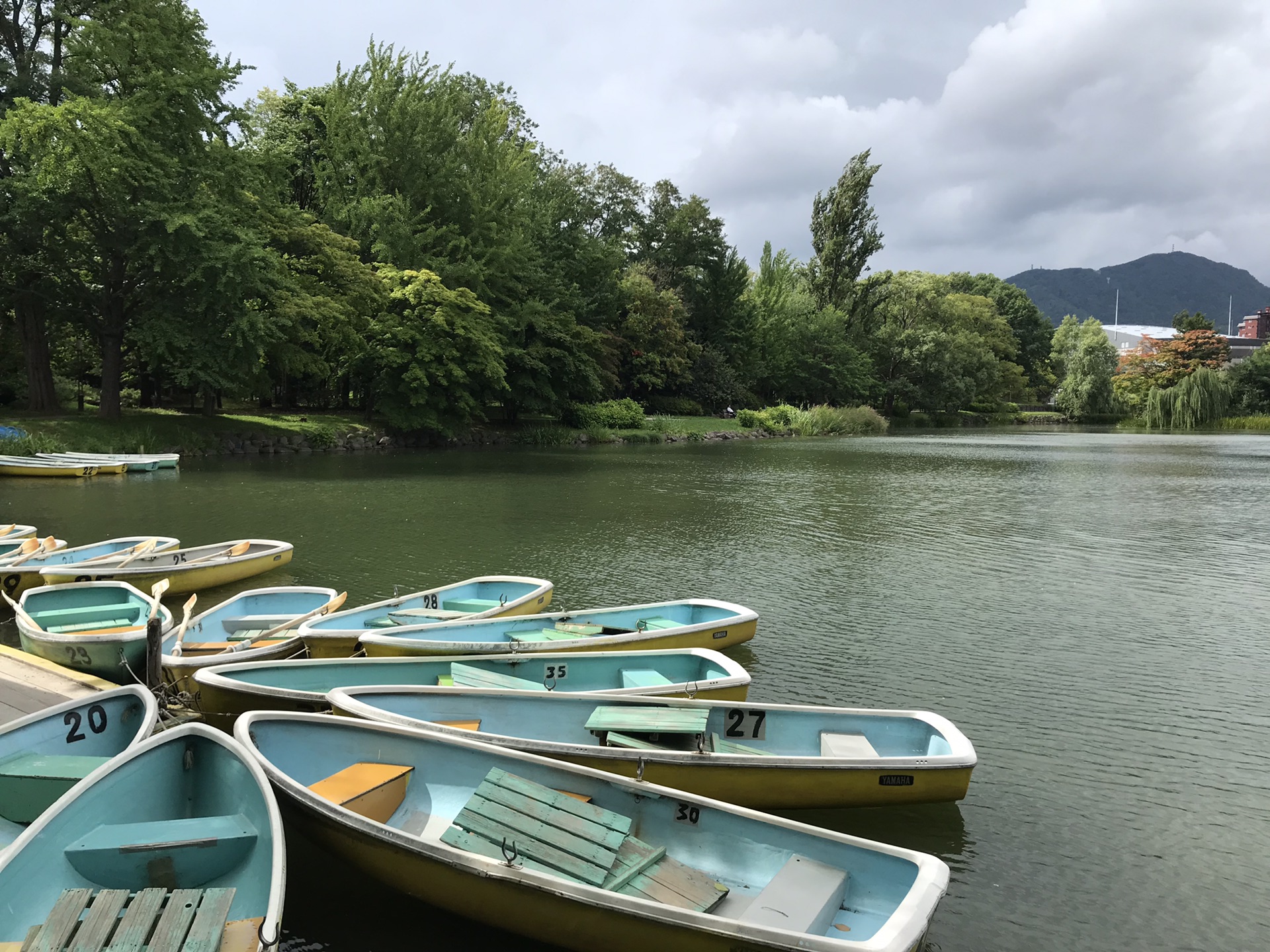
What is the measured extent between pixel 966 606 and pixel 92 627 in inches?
421

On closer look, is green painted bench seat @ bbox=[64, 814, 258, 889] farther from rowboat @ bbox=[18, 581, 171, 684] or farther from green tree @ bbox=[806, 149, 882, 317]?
green tree @ bbox=[806, 149, 882, 317]

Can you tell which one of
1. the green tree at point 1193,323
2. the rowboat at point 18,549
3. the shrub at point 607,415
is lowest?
the rowboat at point 18,549

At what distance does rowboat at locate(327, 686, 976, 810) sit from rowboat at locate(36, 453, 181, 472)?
76.8 ft

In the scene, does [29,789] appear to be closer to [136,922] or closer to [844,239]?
[136,922]

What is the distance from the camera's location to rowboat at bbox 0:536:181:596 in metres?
10.3

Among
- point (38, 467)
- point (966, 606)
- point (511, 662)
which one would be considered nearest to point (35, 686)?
point (511, 662)

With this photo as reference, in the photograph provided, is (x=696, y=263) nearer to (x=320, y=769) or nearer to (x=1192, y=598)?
(x=1192, y=598)

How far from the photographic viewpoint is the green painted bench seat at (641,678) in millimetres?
6898

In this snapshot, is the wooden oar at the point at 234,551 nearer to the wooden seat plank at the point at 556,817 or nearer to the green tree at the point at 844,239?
the wooden seat plank at the point at 556,817

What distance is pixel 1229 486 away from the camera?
25109 millimetres

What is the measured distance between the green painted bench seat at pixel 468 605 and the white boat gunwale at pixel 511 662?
9.04 ft

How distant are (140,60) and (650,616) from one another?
30771 millimetres

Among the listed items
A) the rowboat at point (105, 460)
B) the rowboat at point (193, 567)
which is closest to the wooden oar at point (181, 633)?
the rowboat at point (193, 567)

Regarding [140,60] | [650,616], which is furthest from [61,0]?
[650,616]
